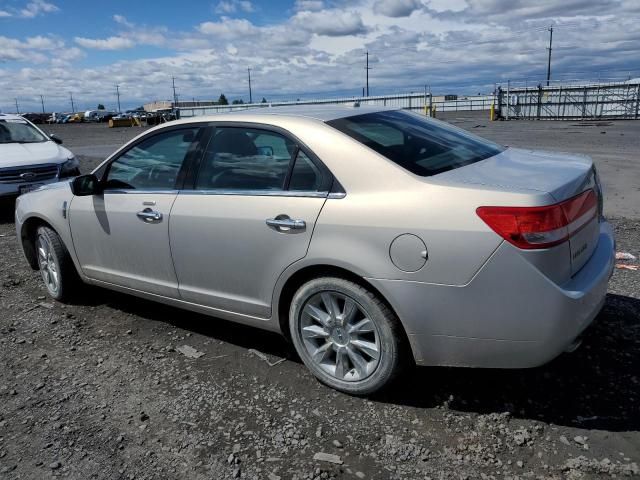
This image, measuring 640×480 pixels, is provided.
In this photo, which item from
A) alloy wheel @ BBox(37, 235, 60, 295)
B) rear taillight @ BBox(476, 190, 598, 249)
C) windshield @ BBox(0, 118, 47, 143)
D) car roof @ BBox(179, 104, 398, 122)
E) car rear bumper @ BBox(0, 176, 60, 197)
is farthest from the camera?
windshield @ BBox(0, 118, 47, 143)

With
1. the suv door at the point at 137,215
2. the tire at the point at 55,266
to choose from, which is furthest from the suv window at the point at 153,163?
the tire at the point at 55,266

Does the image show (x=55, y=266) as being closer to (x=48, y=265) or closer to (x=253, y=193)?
(x=48, y=265)

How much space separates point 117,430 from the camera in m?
3.05

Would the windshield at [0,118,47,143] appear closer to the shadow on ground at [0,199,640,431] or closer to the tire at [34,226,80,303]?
the tire at [34,226,80,303]

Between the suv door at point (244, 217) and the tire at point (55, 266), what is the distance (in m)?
1.53

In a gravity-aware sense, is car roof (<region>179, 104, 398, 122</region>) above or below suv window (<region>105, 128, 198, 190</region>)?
above

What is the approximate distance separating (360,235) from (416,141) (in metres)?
0.89

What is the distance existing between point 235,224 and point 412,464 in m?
1.67

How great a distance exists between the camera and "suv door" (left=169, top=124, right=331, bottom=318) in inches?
125

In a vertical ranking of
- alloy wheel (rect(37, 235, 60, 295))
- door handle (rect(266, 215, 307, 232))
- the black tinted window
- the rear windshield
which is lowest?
alloy wheel (rect(37, 235, 60, 295))

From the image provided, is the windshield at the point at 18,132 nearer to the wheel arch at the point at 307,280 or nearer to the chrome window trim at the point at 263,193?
the chrome window trim at the point at 263,193

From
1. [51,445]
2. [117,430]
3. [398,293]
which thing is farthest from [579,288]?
[51,445]

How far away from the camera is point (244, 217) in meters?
3.34

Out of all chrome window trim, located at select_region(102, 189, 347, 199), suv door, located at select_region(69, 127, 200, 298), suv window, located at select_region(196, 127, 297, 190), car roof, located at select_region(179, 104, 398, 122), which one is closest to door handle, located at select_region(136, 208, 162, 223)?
suv door, located at select_region(69, 127, 200, 298)
